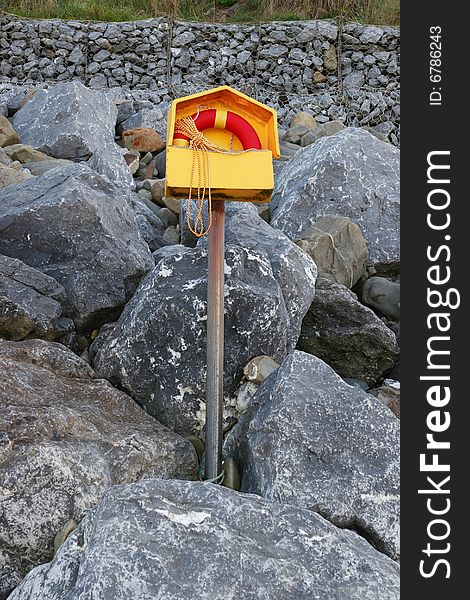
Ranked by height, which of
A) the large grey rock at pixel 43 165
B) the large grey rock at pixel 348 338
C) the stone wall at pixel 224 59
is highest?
the stone wall at pixel 224 59

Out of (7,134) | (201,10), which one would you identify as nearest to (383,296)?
(7,134)

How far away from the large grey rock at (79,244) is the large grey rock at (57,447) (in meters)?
0.56

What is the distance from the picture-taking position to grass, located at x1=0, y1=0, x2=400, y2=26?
54.5 ft

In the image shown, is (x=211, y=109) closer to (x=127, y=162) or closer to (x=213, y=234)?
(x=213, y=234)

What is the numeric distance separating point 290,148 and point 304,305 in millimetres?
5382

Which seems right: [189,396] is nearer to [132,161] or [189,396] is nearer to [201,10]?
[132,161]

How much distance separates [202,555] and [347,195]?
452 cm

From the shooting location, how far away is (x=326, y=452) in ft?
11.3

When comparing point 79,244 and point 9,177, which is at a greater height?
point 9,177

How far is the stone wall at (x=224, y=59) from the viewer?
47.5ft

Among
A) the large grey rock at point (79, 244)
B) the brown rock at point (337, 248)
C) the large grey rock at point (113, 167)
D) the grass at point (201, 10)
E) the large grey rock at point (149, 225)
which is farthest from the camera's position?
the grass at point (201, 10)

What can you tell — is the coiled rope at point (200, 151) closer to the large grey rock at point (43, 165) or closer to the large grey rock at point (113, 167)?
the large grey rock at point (113, 167)

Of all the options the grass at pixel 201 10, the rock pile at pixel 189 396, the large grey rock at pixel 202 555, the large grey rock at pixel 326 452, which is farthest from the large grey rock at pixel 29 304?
the grass at pixel 201 10

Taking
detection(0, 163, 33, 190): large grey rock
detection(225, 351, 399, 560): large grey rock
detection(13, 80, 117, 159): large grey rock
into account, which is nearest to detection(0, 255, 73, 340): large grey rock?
detection(225, 351, 399, 560): large grey rock
